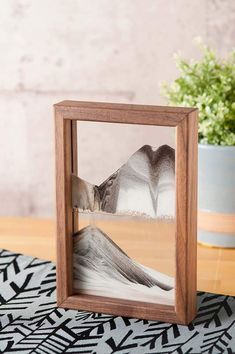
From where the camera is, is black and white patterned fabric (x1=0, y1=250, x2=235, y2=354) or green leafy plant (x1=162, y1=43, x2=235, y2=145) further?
green leafy plant (x1=162, y1=43, x2=235, y2=145)

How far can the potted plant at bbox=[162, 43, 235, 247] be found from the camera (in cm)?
139

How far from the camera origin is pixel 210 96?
1396mm

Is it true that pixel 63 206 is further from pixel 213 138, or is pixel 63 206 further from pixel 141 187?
pixel 213 138

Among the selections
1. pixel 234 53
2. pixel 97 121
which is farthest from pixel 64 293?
pixel 234 53

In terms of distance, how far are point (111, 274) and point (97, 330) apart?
8 centimetres

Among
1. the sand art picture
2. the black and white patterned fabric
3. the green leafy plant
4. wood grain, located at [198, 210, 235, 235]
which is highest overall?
the green leafy plant

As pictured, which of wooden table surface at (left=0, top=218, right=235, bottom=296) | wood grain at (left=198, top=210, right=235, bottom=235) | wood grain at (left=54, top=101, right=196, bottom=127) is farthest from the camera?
wood grain at (left=198, top=210, right=235, bottom=235)

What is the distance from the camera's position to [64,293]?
1199 mm

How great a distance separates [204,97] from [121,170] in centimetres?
31

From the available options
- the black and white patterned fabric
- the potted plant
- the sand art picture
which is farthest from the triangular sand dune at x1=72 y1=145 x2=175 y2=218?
the potted plant

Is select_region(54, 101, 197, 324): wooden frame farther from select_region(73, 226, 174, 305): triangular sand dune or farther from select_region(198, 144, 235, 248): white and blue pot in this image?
select_region(198, 144, 235, 248): white and blue pot

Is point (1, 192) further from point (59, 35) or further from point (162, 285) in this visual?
point (162, 285)

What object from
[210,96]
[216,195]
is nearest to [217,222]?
[216,195]

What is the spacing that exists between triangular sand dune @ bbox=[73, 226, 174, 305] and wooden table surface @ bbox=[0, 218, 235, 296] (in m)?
0.02
